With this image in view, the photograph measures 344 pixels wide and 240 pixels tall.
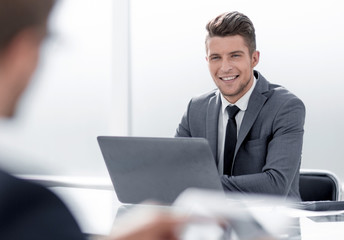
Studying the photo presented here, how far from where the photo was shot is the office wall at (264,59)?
3.84 meters

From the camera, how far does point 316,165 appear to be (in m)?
3.89

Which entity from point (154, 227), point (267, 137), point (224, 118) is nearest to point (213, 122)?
point (224, 118)

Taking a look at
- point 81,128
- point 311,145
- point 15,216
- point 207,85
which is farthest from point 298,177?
point 81,128

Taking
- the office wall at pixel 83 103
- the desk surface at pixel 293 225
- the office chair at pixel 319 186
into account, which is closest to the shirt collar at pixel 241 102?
the office chair at pixel 319 186

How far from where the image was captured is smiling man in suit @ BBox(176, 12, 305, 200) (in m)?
2.40

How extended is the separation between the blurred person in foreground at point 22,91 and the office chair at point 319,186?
1.97 metres

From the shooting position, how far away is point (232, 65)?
262cm

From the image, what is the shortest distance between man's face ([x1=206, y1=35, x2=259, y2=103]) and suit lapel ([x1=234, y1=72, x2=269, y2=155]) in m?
0.07

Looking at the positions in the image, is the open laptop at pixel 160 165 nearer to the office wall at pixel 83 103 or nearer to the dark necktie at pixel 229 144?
the dark necktie at pixel 229 144

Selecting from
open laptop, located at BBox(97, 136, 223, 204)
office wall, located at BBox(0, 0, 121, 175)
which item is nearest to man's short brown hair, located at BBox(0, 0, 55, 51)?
open laptop, located at BBox(97, 136, 223, 204)

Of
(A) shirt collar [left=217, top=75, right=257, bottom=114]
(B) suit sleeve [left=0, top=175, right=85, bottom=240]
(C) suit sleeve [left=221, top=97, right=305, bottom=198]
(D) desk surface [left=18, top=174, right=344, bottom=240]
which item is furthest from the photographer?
(A) shirt collar [left=217, top=75, right=257, bottom=114]

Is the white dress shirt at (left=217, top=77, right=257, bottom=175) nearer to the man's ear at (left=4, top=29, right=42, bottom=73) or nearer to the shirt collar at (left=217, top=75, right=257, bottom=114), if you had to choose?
the shirt collar at (left=217, top=75, right=257, bottom=114)

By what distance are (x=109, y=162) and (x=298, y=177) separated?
102cm

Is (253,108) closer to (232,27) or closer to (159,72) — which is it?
(232,27)
